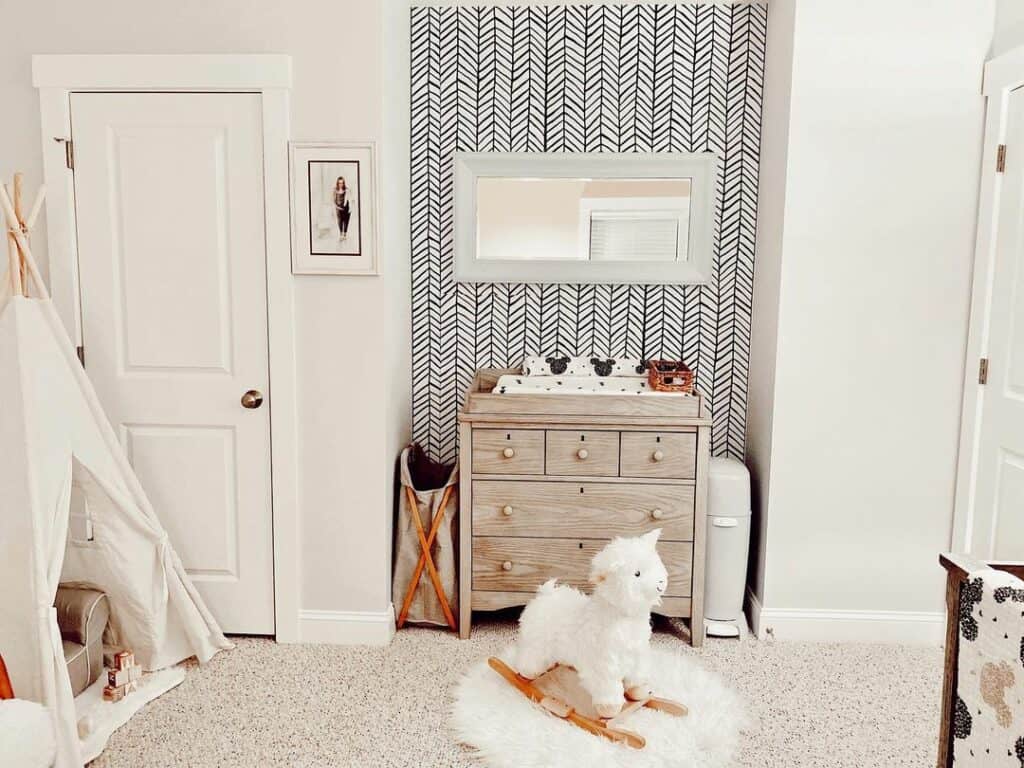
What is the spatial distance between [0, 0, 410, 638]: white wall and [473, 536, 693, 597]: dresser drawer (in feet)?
1.20

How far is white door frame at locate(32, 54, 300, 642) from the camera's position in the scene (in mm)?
2641

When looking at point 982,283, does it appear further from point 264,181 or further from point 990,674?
point 264,181

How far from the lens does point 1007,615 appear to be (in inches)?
51.3

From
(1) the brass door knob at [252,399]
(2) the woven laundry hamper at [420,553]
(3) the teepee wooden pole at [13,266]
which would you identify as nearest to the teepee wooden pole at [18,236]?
(3) the teepee wooden pole at [13,266]

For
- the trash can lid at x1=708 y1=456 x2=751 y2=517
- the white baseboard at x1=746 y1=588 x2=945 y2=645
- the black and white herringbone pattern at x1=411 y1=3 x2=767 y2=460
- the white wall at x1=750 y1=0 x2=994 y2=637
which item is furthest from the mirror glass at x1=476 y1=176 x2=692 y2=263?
the white baseboard at x1=746 y1=588 x2=945 y2=645

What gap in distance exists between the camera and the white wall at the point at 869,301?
272cm

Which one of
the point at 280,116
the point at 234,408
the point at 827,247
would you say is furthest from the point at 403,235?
the point at 827,247

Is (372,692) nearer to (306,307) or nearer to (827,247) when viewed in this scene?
(306,307)

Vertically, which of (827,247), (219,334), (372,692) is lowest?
(372,692)

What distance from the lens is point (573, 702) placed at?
7.93 feet

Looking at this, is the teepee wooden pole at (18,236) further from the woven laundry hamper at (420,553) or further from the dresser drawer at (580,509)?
the dresser drawer at (580,509)

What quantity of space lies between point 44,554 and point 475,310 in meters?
1.81

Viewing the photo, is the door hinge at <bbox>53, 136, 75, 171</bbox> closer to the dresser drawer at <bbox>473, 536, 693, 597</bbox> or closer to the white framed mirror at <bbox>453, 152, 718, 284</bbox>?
the white framed mirror at <bbox>453, 152, 718, 284</bbox>

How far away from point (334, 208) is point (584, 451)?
4.03 ft
